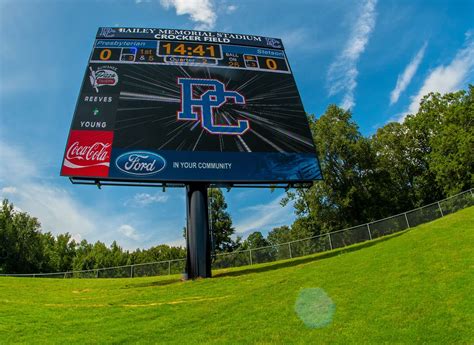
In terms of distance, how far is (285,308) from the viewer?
27.1ft

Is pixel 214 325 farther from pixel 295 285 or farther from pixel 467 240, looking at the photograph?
pixel 467 240

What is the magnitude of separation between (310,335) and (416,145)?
44899 millimetres

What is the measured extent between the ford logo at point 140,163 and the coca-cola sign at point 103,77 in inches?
148

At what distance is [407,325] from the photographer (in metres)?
6.48

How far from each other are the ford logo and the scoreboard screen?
0.12 ft

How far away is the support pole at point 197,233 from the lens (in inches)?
548

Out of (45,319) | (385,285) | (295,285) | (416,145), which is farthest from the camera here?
(416,145)

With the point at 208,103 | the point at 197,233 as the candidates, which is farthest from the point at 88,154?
the point at 208,103

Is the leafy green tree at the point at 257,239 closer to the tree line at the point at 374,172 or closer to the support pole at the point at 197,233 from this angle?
the tree line at the point at 374,172

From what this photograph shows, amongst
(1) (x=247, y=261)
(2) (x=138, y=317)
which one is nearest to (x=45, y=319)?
(2) (x=138, y=317)

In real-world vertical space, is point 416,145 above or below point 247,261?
above

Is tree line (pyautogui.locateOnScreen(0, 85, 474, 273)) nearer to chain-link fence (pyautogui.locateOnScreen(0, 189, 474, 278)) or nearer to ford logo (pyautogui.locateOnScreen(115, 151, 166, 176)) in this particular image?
chain-link fence (pyautogui.locateOnScreen(0, 189, 474, 278))

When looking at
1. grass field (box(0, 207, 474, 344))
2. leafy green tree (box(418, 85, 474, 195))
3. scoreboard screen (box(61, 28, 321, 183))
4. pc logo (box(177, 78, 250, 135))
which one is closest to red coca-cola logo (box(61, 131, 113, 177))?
scoreboard screen (box(61, 28, 321, 183))

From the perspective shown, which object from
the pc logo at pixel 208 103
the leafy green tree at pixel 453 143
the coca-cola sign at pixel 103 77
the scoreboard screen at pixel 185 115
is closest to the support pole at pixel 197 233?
the scoreboard screen at pixel 185 115
